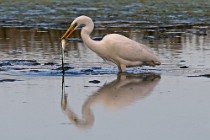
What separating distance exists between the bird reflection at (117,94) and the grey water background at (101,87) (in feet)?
0.04

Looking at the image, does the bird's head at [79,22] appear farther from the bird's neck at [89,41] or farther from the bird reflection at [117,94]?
the bird reflection at [117,94]

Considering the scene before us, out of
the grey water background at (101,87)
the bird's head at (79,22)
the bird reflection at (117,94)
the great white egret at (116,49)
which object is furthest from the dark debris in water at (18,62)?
the bird reflection at (117,94)

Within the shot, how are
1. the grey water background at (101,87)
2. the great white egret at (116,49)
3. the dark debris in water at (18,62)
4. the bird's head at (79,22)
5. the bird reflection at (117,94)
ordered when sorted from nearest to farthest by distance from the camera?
the grey water background at (101,87), the bird reflection at (117,94), the bird's head at (79,22), the great white egret at (116,49), the dark debris in water at (18,62)

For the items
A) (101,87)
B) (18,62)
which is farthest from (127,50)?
(101,87)

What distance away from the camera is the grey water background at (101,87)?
24.6 ft

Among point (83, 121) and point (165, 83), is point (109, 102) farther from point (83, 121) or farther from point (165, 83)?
point (165, 83)

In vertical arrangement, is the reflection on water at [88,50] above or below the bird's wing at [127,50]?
below

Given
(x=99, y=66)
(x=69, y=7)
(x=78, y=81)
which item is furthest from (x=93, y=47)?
(x=69, y=7)

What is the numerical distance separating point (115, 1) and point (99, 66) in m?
16.8

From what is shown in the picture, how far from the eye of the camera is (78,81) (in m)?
10.7

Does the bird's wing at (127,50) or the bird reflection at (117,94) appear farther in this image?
the bird's wing at (127,50)

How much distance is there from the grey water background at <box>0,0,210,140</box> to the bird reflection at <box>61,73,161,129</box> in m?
0.01

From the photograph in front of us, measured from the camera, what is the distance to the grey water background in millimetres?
7504

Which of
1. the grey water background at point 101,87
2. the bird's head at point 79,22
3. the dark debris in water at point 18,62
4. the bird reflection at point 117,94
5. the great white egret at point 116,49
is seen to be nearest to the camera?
the grey water background at point 101,87
